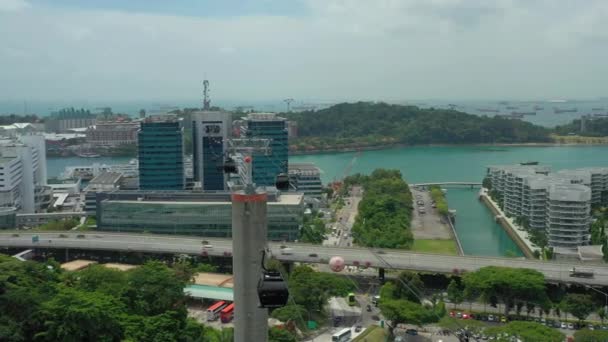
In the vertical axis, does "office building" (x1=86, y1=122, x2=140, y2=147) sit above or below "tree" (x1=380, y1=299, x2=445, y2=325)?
above

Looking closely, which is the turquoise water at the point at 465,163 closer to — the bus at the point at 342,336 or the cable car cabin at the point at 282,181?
the bus at the point at 342,336

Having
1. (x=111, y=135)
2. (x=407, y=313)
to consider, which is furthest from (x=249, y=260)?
(x=111, y=135)

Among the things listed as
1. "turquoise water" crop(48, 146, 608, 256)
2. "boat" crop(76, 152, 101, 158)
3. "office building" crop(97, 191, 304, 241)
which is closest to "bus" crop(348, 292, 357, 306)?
"office building" crop(97, 191, 304, 241)

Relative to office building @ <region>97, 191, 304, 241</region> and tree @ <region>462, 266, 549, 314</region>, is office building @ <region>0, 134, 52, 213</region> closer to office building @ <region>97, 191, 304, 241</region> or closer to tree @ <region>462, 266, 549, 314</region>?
office building @ <region>97, 191, 304, 241</region>

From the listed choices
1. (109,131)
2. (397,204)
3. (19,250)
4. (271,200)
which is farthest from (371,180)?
(109,131)

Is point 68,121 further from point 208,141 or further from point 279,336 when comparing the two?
point 279,336

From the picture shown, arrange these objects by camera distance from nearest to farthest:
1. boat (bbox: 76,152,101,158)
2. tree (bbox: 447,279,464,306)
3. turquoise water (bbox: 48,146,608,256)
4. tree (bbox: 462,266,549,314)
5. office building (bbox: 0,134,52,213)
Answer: tree (bbox: 462,266,549,314)
tree (bbox: 447,279,464,306)
office building (bbox: 0,134,52,213)
turquoise water (bbox: 48,146,608,256)
boat (bbox: 76,152,101,158)

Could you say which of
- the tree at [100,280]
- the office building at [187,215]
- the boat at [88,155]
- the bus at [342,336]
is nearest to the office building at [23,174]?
the office building at [187,215]
